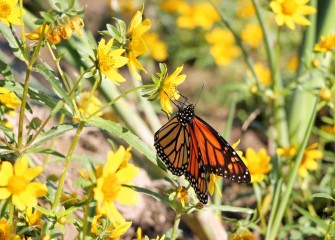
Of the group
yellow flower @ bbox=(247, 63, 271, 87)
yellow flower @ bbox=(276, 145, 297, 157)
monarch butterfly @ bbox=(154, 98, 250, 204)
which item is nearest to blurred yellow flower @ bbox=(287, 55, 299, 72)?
yellow flower @ bbox=(247, 63, 271, 87)

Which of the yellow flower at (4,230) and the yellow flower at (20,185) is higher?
the yellow flower at (20,185)

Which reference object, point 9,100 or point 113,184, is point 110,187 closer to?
point 113,184

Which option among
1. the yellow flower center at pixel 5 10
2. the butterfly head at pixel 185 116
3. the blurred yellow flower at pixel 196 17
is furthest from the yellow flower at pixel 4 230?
the blurred yellow flower at pixel 196 17

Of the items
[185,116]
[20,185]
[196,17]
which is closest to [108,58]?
[20,185]

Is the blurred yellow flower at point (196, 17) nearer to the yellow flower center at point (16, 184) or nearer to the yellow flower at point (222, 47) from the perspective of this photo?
the yellow flower at point (222, 47)

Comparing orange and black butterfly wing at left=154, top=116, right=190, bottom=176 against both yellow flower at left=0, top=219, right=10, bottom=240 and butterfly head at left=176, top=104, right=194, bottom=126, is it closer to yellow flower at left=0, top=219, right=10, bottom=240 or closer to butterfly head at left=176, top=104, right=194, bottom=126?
→ butterfly head at left=176, top=104, right=194, bottom=126

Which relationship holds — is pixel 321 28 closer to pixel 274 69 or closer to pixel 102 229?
pixel 274 69
